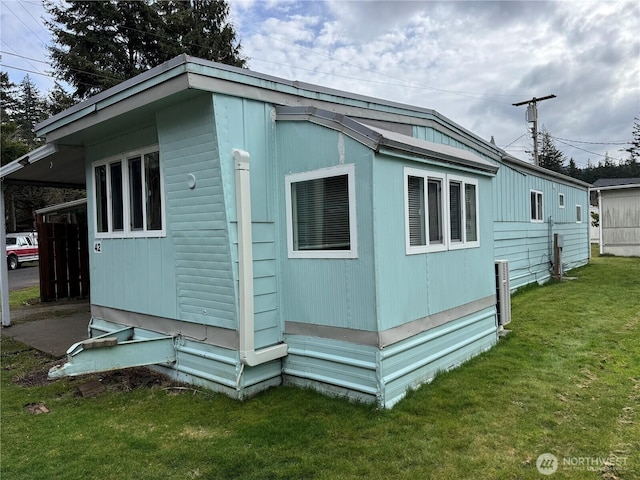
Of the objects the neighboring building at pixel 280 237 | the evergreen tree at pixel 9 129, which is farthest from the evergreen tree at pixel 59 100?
the neighboring building at pixel 280 237

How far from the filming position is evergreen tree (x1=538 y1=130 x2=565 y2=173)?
147 feet

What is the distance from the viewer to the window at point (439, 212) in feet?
14.3

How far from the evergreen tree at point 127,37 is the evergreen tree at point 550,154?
3482cm

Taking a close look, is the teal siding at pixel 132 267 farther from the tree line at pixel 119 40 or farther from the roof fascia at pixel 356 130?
the tree line at pixel 119 40

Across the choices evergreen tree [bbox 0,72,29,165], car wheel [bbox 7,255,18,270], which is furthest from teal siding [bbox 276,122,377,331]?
evergreen tree [bbox 0,72,29,165]

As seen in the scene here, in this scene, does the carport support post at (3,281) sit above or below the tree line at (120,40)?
below

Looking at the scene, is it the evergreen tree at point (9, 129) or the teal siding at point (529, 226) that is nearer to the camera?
the teal siding at point (529, 226)

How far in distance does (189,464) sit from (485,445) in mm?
2071

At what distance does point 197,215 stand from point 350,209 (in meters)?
1.51

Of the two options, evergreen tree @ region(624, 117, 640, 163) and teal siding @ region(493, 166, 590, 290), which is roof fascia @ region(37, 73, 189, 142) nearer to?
teal siding @ region(493, 166, 590, 290)

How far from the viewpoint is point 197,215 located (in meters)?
4.32

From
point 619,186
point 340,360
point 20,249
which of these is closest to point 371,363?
point 340,360

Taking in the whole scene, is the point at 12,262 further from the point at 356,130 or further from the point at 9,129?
the point at 356,130

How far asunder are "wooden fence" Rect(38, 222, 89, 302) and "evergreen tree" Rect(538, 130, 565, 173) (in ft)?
145
